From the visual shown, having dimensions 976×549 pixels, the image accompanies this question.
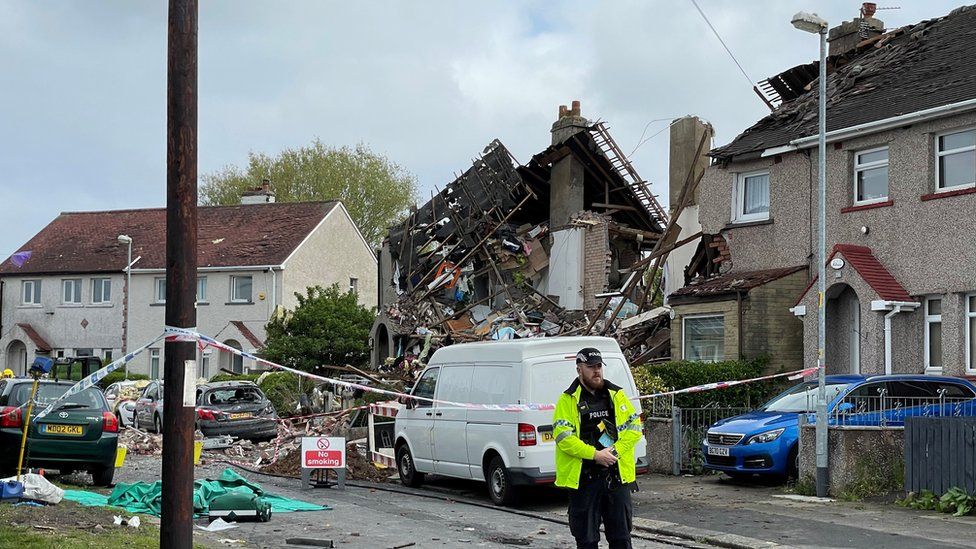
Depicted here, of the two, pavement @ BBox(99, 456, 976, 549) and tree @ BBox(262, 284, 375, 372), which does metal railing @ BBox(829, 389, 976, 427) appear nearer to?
pavement @ BBox(99, 456, 976, 549)

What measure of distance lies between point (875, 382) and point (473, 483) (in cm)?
624

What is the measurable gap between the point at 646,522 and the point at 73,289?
146ft

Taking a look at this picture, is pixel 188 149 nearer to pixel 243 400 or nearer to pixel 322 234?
pixel 243 400

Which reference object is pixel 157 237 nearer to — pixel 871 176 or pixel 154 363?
pixel 154 363

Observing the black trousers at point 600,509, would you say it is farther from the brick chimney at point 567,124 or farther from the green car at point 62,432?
the brick chimney at point 567,124

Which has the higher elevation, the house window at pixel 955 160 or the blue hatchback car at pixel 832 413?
the house window at pixel 955 160

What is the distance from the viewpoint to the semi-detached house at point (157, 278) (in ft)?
160

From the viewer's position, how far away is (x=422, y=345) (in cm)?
3397

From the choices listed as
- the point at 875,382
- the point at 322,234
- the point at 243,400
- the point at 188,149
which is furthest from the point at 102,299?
the point at 188,149

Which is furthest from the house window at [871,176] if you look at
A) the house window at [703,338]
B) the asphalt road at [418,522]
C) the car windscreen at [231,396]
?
the car windscreen at [231,396]

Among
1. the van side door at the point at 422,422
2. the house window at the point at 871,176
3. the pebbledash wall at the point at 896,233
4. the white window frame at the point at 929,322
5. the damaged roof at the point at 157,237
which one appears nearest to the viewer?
the van side door at the point at 422,422

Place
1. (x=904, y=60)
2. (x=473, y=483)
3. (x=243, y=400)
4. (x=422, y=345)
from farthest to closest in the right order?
1. (x=422, y=345)
2. (x=243, y=400)
3. (x=904, y=60)
4. (x=473, y=483)

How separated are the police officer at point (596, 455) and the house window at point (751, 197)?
635 inches

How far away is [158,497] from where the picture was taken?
1412cm
